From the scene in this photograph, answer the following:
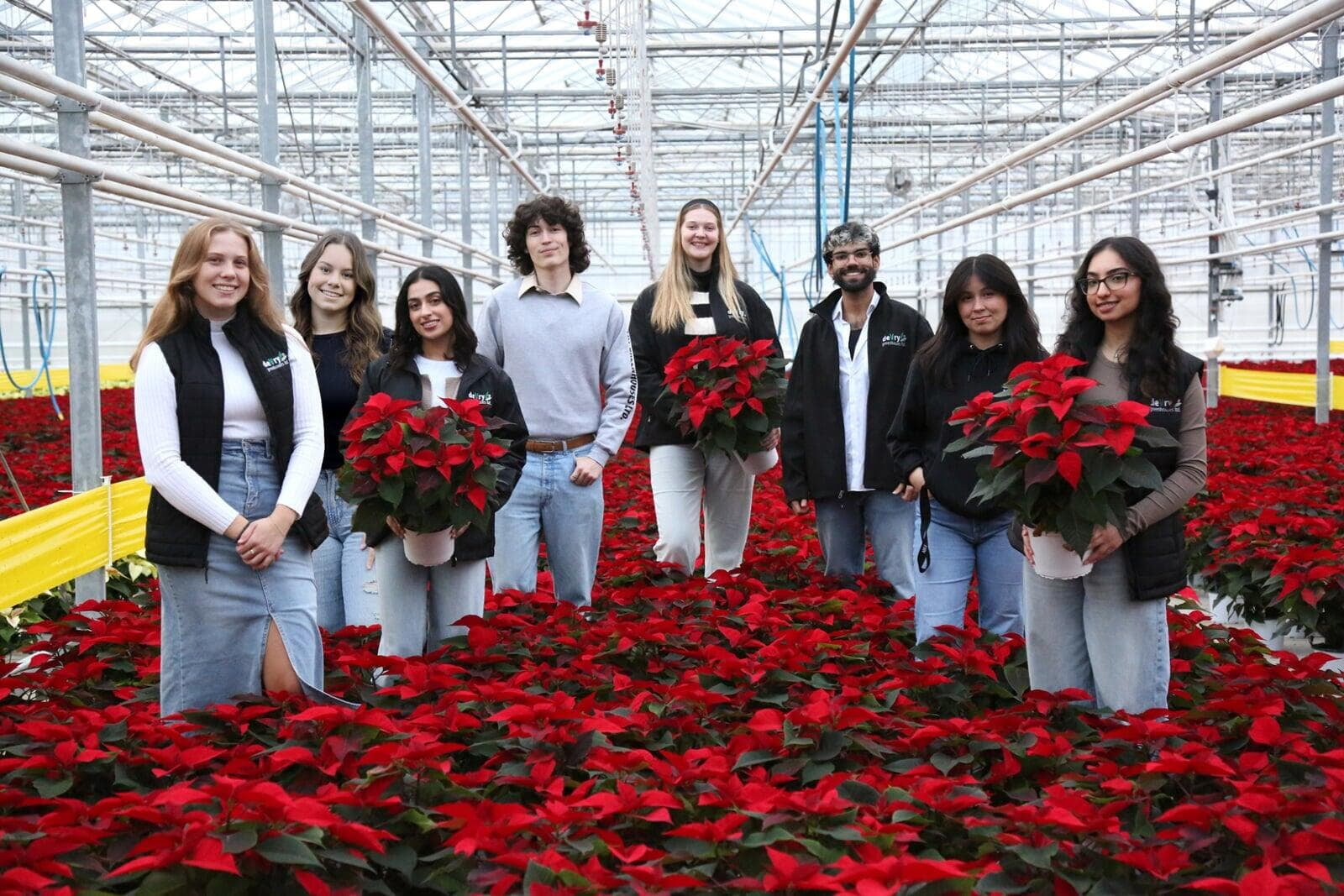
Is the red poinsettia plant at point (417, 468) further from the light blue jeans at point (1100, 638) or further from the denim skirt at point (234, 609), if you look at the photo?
the light blue jeans at point (1100, 638)

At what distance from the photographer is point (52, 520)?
4.31 m

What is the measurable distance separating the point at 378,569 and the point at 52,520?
5.34ft

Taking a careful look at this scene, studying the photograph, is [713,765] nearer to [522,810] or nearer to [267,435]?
[522,810]

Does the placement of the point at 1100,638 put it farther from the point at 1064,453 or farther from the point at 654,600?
the point at 654,600

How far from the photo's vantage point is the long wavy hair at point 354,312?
3941 millimetres

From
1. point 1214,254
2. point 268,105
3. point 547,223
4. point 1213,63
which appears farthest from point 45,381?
point 1213,63

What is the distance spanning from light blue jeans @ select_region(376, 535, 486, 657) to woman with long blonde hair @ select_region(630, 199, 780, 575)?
100 centimetres

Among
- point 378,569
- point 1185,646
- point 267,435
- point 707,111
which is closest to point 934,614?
point 1185,646

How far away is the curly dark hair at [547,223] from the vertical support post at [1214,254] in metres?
8.44

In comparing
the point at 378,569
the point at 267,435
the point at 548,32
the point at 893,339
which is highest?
the point at 548,32

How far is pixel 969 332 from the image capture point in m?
3.65

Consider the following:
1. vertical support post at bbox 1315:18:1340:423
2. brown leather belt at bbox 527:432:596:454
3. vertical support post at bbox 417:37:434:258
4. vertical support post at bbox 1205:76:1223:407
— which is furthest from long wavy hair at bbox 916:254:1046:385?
vertical support post at bbox 417:37:434:258

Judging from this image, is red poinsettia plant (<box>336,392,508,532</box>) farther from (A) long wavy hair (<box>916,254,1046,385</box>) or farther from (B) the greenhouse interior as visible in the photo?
(A) long wavy hair (<box>916,254,1046,385</box>)

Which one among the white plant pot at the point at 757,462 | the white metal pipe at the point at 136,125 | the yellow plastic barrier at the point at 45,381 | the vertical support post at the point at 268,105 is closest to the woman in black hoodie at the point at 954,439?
the white plant pot at the point at 757,462
